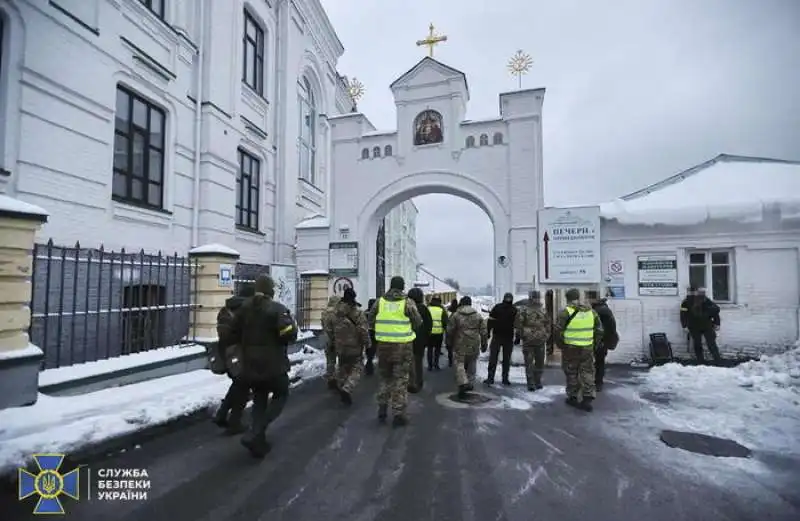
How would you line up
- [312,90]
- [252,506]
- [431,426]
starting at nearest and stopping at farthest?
[252,506] → [431,426] → [312,90]

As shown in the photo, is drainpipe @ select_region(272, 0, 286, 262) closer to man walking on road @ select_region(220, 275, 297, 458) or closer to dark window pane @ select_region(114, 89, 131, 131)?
dark window pane @ select_region(114, 89, 131, 131)

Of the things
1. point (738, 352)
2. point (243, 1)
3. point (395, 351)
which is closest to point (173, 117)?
point (243, 1)

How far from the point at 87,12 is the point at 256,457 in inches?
367

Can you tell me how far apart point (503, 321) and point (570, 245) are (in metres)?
4.22

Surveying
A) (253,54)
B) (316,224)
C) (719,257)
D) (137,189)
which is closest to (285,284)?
(316,224)

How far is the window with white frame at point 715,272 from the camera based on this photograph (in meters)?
10.6

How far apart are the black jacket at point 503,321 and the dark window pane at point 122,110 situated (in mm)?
9141

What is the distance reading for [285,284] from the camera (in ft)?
39.7

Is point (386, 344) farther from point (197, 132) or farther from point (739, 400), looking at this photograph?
point (197, 132)

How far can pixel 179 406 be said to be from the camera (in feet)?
19.1

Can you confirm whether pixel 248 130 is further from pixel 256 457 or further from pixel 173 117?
pixel 256 457

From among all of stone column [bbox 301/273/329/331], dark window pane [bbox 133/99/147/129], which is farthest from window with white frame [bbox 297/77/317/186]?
dark window pane [bbox 133/99/147/129]

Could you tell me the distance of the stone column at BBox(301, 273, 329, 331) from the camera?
43.5ft

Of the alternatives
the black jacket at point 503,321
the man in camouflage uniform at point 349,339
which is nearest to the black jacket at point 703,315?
the black jacket at point 503,321
